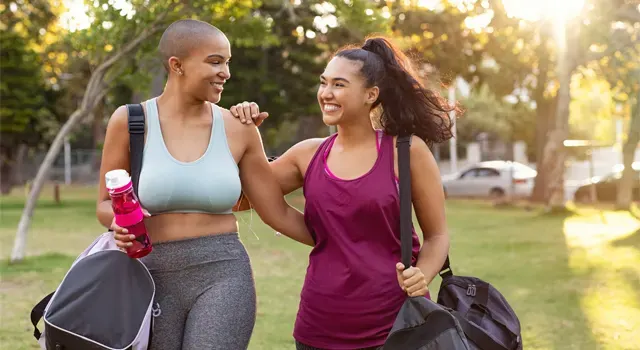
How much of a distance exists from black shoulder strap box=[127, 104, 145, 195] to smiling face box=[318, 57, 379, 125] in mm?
702

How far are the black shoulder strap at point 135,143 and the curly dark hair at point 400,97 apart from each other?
0.84 meters

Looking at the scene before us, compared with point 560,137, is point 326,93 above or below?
above

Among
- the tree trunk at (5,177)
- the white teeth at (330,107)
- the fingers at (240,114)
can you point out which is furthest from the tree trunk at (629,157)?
the tree trunk at (5,177)

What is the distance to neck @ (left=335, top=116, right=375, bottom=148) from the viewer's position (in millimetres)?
3781

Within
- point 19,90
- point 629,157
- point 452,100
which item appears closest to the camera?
point 452,100

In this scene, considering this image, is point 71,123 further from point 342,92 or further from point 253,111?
point 342,92

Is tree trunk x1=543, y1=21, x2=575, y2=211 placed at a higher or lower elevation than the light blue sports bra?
lower

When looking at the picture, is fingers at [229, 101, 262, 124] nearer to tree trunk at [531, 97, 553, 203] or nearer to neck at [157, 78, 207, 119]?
neck at [157, 78, 207, 119]

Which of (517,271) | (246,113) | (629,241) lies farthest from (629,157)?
(246,113)

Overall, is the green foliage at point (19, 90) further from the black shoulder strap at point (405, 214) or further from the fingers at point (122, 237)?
the black shoulder strap at point (405, 214)

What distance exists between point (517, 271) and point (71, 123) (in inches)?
271

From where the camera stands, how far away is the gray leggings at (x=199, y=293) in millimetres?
3439

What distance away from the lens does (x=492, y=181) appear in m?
33.8

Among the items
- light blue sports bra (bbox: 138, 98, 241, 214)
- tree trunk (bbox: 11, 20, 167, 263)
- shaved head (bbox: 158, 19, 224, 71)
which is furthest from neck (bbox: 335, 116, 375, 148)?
tree trunk (bbox: 11, 20, 167, 263)
